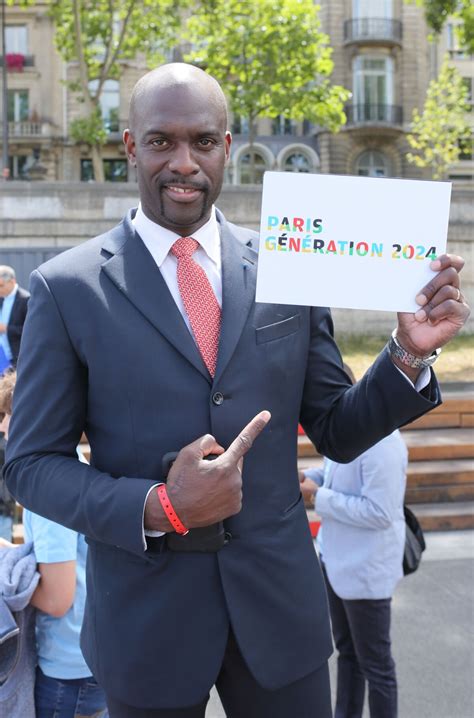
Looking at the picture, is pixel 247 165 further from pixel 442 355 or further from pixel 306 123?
pixel 442 355

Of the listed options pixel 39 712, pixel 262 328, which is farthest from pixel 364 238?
pixel 39 712

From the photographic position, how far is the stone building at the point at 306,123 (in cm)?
3538

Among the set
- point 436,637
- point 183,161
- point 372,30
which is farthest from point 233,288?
point 372,30

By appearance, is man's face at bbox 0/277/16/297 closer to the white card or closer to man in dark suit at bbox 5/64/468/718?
man in dark suit at bbox 5/64/468/718

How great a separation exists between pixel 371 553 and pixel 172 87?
2.35 metres

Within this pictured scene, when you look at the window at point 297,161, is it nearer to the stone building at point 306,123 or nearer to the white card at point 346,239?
the stone building at point 306,123

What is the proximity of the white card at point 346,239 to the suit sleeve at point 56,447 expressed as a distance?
0.48 meters

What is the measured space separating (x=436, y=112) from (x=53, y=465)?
3011cm

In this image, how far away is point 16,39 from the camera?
123ft

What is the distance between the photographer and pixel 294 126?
1480 inches

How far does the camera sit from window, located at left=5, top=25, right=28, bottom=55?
37.3 metres

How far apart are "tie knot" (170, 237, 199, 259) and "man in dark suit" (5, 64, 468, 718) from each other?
3cm

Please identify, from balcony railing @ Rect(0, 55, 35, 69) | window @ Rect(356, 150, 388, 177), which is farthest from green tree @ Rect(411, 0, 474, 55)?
balcony railing @ Rect(0, 55, 35, 69)

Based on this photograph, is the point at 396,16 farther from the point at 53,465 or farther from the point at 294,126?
the point at 53,465
